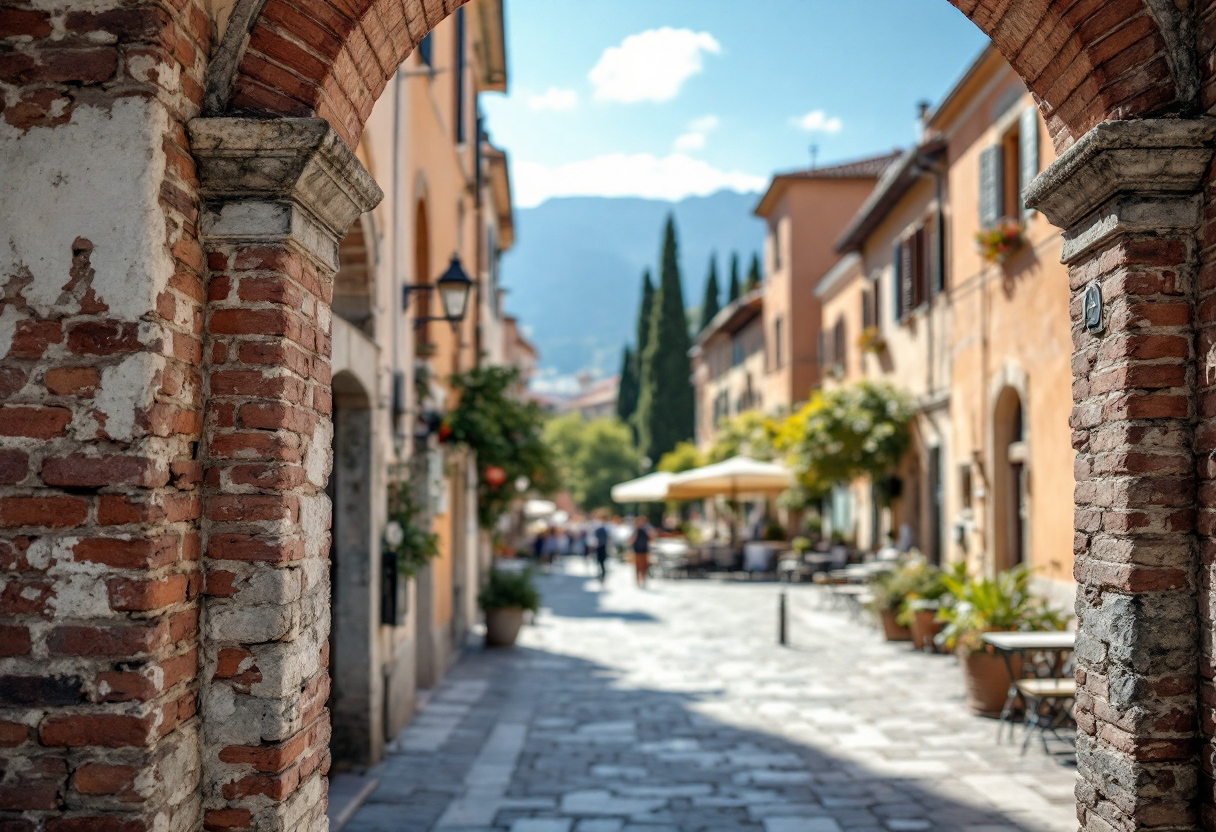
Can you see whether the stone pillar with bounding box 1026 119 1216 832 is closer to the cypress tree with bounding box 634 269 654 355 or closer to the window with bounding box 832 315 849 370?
the window with bounding box 832 315 849 370

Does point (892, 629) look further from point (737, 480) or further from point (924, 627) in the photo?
point (737, 480)

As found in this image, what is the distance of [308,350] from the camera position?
11.8 ft

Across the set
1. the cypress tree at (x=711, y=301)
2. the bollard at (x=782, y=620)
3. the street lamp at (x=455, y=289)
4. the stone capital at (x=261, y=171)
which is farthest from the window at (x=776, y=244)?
the stone capital at (x=261, y=171)

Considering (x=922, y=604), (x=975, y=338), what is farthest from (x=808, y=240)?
(x=922, y=604)

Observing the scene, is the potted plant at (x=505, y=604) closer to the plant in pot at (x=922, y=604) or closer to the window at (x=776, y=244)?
the plant in pot at (x=922, y=604)

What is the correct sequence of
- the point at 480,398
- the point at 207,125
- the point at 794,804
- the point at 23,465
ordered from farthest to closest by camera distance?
the point at 480,398
the point at 794,804
the point at 207,125
the point at 23,465

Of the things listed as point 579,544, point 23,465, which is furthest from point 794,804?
point 579,544

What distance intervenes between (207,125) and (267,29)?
398 millimetres

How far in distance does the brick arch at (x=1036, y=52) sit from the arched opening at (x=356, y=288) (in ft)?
11.2

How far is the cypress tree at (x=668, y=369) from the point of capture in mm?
49406

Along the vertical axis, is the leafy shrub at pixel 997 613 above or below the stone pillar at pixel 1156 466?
below

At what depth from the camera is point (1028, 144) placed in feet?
37.9

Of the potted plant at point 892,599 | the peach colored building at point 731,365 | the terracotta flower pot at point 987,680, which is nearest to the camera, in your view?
the terracotta flower pot at point 987,680

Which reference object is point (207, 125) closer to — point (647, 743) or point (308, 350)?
point (308, 350)
